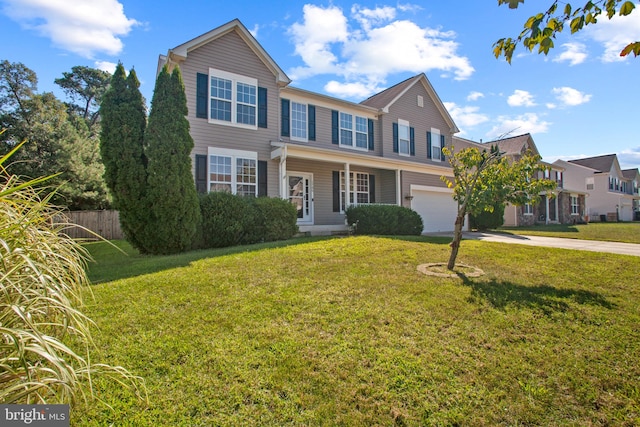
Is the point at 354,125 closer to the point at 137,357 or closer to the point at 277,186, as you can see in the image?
the point at 277,186

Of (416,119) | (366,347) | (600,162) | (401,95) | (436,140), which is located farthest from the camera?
(600,162)

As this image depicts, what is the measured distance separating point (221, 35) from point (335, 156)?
5980mm

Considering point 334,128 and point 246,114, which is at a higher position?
point 334,128

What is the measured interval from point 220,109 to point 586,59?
10.0 metres

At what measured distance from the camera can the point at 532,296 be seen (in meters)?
4.39

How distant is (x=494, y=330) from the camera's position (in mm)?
3436

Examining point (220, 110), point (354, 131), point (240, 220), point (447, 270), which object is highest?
point (354, 131)

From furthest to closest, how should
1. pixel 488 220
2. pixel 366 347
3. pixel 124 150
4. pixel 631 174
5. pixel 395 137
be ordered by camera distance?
pixel 631 174
pixel 488 220
pixel 395 137
pixel 124 150
pixel 366 347

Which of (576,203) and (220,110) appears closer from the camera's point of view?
(220,110)

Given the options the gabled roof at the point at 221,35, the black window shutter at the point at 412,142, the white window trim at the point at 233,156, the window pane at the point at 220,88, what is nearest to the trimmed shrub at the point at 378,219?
the white window trim at the point at 233,156

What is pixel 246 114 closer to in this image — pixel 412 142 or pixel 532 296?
pixel 412 142

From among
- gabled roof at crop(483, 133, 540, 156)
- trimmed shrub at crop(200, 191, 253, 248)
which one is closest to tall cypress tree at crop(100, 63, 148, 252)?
trimmed shrub at crop(200, 191, 253, 248)

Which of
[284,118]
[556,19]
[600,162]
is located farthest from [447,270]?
[600,162]

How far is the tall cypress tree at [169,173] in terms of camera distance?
7816 mm
